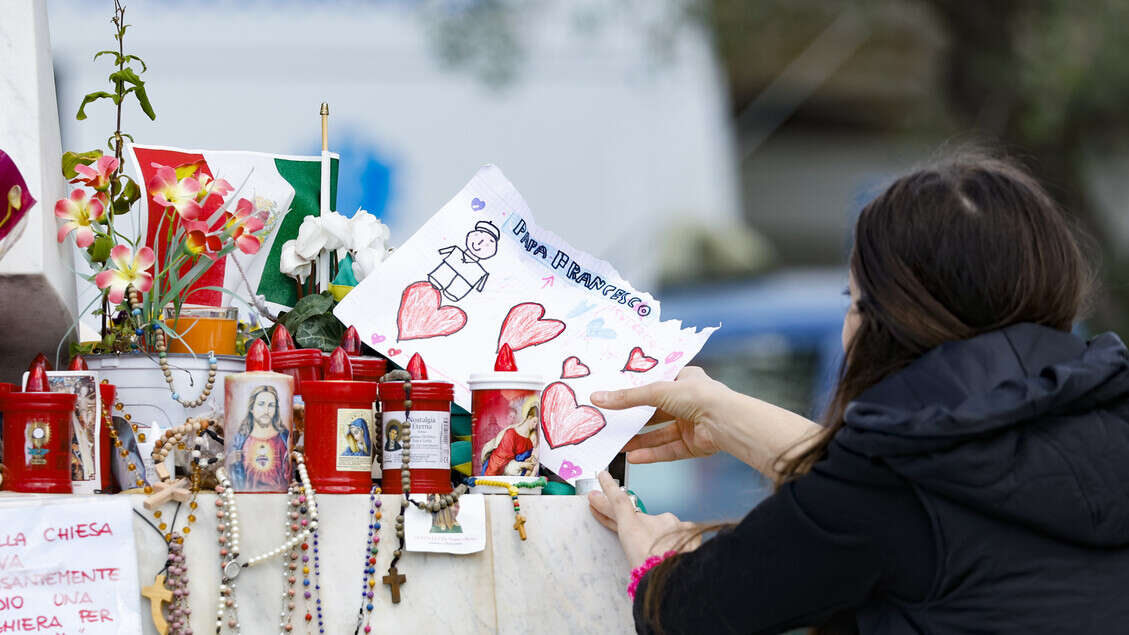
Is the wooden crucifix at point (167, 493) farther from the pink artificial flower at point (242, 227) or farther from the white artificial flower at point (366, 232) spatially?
the white artificial flower at point (366, 232)

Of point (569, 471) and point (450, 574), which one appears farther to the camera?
point (569, 471)

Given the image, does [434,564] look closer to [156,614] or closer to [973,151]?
[156,614]

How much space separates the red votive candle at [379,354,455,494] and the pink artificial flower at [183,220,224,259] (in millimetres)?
337

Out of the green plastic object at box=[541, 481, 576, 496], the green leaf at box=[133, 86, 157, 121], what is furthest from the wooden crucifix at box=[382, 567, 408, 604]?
the green leaf at box=[133, 86, 157, 121]

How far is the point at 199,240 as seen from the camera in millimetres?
1564

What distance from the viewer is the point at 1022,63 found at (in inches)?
281

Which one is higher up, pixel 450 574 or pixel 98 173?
pixel 98 173

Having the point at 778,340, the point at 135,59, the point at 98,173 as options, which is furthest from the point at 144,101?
the point at 778,340

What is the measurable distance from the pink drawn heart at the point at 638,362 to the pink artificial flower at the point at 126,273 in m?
0.69

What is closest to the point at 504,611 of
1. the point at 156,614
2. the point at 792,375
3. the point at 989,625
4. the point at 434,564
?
the point at 434,564

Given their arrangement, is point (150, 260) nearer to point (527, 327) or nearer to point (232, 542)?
point (232, 542)

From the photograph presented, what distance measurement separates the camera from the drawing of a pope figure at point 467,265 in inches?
67.5

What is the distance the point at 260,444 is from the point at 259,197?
0.53 m

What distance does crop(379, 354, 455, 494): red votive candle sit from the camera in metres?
1.46
